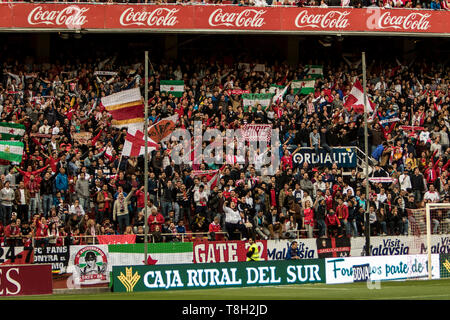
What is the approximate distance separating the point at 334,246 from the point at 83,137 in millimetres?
9353

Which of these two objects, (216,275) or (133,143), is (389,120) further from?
(216,275)

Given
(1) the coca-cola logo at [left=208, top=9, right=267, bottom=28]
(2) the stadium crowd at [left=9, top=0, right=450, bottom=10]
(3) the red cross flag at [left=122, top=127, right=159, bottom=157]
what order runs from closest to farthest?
(3) the red cross flag at [left=122, top=127, right=159, bottom=157]
(1) the coca-cola logo at [left=208, top=9, right=267, bottom=28]
(2) the stadium crowd at [left=9, top=0, right=450, bottom=10]

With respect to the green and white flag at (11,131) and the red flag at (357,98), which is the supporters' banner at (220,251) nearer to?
the red flag at (357,98)

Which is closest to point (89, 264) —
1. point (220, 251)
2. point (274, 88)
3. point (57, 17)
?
point (220, 251)

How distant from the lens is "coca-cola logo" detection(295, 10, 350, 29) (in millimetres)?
35750

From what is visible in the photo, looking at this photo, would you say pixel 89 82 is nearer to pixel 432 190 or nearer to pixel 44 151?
pixel 44 151

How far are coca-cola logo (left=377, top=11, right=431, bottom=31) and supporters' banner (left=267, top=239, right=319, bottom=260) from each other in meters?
12.4

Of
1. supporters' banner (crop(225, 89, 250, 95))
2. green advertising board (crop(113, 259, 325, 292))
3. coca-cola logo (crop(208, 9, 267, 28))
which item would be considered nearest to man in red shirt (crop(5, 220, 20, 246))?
green advertising board (crop(113, 259, 325, 292))

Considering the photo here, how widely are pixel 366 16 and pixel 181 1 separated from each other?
25.1ft

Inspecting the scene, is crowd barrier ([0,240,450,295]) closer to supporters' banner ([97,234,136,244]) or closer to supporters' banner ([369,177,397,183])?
supporters' banner ([97,234,136,244])

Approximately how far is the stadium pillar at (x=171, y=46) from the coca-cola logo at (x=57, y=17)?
15.4ft

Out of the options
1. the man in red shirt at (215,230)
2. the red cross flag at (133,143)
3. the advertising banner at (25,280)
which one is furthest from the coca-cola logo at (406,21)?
the advertising banner at (25,280)

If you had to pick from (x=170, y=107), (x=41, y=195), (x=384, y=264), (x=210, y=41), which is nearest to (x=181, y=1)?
(x=210, y=41)

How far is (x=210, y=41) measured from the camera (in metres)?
37.8
